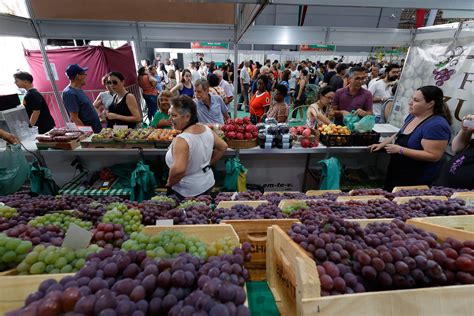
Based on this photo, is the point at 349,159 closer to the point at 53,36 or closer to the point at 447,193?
the point at 447,193

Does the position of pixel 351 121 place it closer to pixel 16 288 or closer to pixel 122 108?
pixel 122 108

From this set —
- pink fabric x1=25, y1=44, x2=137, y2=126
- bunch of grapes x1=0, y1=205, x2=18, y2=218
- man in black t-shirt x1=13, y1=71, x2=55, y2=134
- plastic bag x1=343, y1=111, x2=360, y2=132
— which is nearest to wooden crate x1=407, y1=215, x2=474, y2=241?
bunch of grapes x1=0, y1=205, x2=18, y2=218

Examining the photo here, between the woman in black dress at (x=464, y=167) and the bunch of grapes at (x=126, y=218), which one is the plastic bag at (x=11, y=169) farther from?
the woman in black dress at (x=464, y=167)

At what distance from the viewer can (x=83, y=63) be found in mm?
A: 6852

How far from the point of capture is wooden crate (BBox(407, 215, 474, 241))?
1.11 m

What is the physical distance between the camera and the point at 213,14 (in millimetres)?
4402

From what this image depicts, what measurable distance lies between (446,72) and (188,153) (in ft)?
14.4

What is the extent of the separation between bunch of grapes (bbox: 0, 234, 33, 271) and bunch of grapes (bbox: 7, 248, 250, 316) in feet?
1.19

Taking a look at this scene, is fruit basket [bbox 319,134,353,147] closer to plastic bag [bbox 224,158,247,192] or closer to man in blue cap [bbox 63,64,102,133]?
plastic bag [bbox 224,158,247,192]

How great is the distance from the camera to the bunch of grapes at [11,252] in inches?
39.5

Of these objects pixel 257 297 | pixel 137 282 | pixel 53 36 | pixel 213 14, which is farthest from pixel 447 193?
pixel 53 36

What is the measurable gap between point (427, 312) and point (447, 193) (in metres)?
1.80

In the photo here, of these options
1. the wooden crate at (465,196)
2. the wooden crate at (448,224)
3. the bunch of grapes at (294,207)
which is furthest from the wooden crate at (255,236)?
the wooden crate at (465,196)

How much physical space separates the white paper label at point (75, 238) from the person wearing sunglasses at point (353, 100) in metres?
4.38
